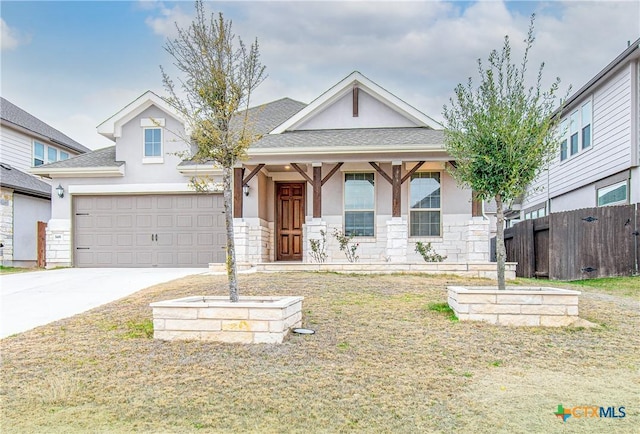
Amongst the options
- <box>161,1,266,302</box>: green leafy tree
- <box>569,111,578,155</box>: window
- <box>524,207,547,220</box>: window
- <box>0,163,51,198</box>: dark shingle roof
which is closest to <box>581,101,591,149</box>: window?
<box>569,111,578,155</box>: window

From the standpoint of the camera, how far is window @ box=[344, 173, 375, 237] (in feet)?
42.1

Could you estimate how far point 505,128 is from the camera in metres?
→ 6.56

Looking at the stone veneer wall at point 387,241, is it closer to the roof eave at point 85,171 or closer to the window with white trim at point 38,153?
the roof eave at point 85,171

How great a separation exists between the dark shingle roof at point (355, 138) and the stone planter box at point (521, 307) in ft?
19.6

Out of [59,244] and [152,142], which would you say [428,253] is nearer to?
[152,142]

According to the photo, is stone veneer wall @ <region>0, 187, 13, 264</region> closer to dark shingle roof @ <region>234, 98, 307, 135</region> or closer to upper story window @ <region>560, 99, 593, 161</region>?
dark shingle roof @ <region>234, 98, 307, 135</region>

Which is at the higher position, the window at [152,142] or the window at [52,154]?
the window at [52,154]

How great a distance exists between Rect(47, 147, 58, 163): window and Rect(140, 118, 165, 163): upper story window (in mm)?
7666

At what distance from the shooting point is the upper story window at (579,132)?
1494 cm

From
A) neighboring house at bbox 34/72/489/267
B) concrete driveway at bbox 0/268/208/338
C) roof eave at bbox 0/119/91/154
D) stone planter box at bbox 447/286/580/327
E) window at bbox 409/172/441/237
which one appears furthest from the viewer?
roof eave at bbox 0/119/91/154

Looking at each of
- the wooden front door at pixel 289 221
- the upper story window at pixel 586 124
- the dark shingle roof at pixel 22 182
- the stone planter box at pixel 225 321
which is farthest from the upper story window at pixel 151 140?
the upper story window at pixel 586 124

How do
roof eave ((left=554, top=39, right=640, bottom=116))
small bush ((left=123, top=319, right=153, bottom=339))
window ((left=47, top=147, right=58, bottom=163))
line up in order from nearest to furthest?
1. small bush ((left=123, top=319, right=153, bottom=339))
2. roof eave ((left=554, top=39, right=640, bottom=116))
3. window ((left=47, top=147, right=58, bottom=163))

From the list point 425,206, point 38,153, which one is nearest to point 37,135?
point 38,153

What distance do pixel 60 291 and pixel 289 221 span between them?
6430 millimetres
